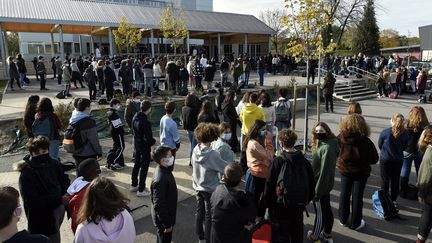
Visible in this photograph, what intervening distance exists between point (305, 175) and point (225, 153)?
1148 mm

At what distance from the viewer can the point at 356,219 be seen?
5.20m

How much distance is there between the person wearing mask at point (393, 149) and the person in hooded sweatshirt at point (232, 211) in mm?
3293

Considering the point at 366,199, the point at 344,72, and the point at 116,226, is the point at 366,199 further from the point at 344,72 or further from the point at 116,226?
the point at 344,72

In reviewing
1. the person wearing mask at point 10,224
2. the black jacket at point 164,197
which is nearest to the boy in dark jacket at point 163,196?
the black jacket at point 164,197

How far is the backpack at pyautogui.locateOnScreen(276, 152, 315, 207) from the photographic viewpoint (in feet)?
13.4

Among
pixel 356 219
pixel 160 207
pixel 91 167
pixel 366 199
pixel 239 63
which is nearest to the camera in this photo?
pixel 91 167

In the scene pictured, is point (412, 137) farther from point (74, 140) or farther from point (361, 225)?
point (74, 140)

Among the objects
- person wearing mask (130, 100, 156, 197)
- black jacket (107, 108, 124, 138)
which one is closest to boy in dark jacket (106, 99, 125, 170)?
black jacket (107, 108, 124, 138)

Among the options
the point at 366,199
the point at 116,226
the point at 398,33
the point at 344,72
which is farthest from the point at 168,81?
the point at 398,33

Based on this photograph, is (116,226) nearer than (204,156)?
Yes

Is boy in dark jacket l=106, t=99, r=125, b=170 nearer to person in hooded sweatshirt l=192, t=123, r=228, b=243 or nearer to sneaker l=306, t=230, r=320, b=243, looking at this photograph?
person in hooded sweatshirt l=192, t=123, r=228, b=243

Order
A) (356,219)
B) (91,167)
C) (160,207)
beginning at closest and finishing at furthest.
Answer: (91,167) → (160,207) → (356,219)

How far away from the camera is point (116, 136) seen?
7527 millimetres

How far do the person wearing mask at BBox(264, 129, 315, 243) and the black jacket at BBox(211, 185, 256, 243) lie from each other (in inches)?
28.0
